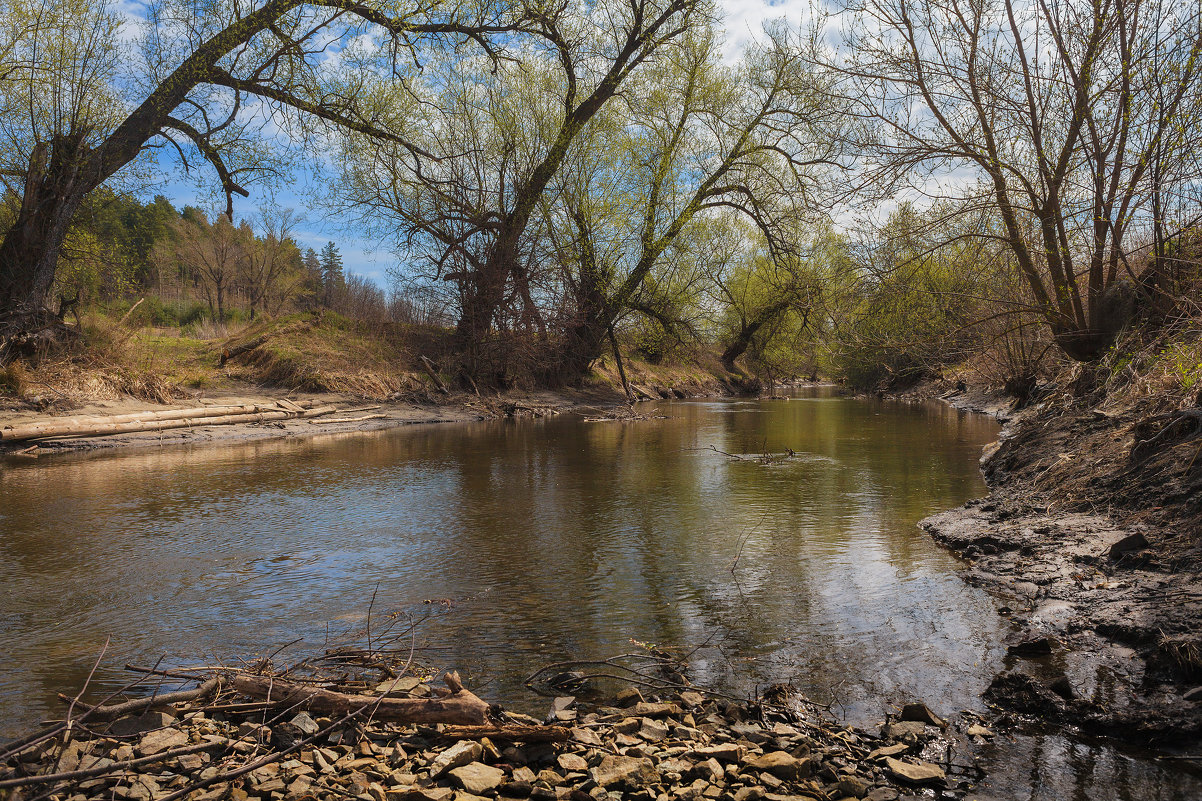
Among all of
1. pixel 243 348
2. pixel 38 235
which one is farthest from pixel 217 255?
pixel 38 235

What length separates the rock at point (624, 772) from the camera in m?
2.74

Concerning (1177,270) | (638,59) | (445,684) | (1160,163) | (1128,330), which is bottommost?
(445,684)

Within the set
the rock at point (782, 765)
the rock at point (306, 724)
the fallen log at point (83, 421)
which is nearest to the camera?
the rock at point (782, 765)

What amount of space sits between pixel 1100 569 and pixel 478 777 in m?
4.54

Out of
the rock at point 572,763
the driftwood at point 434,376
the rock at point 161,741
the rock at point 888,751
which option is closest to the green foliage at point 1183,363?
the rock at point 888,751

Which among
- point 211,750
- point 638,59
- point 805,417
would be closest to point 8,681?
point 211,750

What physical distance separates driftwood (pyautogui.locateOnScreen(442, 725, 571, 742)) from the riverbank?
7.17ft

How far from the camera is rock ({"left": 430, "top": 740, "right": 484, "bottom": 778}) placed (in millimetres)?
2803

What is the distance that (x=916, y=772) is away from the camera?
2.84 meters

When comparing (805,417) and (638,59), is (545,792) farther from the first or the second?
(638,59)

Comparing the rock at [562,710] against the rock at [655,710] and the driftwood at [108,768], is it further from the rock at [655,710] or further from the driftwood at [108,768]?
the driftwood at [108,768]

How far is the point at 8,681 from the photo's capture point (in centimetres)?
374

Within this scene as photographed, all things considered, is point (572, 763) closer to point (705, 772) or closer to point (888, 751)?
point (705, 772)

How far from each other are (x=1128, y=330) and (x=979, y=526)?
3838 millimetres
